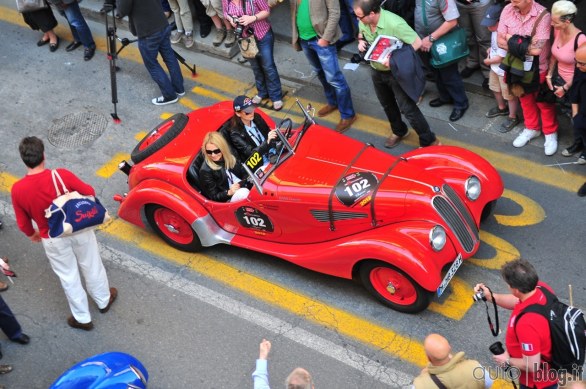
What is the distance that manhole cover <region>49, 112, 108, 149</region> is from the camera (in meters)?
8.84

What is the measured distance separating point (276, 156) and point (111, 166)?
2.66m

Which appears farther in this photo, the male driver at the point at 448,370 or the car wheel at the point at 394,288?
the car wheel at the point at 394,288

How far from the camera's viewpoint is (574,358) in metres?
4.68

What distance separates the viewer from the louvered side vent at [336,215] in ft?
20.4

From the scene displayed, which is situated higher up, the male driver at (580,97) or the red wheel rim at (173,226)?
the male driver at (580,97)

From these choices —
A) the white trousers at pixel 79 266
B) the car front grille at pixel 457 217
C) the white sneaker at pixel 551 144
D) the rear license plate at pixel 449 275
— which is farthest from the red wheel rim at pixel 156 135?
the white sneaker at pixel 551 144

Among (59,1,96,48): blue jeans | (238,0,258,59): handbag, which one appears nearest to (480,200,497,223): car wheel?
(238,0,258,59): handbag

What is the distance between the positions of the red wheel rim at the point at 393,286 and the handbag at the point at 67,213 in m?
2.45

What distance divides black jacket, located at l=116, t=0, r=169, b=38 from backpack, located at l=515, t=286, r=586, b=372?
19.3 ft

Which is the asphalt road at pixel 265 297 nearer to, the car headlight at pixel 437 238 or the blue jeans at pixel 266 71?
the car headlight at pixel 437 238

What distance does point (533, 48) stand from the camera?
727 centimetres

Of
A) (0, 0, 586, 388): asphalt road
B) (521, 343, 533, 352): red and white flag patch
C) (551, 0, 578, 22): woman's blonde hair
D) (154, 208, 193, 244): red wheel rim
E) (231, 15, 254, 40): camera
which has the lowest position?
(0, 0, 586, 388): asphalt road

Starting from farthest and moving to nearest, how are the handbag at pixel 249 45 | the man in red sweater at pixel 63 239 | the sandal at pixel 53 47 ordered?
the sandal at pixel 53 47, the handbag at pixel 249 45, the man in red sweater at pixel 63 239

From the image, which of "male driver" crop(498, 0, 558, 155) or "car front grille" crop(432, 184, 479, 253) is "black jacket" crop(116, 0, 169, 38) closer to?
"male driver" crop(498, 0, 558, 155)
